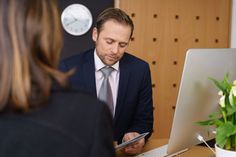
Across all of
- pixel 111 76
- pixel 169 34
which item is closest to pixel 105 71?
pixel 111 76

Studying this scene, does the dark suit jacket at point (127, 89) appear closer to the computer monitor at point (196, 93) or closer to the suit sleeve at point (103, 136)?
the computer monitor at point (196, 93)

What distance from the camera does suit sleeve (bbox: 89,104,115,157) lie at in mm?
825

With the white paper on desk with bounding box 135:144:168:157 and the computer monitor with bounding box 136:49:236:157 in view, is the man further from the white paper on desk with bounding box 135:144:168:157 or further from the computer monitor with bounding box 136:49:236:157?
the computer monitor with bounding box 136:49:236:157

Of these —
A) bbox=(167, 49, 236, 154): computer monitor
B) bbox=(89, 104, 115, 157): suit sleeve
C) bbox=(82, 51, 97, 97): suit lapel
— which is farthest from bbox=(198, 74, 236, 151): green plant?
bbox=(82, 51, 97, 97): suit lapel

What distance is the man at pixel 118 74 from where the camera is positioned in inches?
80.8

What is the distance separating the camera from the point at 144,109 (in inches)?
86.0

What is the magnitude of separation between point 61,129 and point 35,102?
8 cm

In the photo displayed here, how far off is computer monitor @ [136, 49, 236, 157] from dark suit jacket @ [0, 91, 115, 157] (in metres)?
0.64

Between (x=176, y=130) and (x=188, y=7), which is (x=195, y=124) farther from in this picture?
(x=188, y=7)

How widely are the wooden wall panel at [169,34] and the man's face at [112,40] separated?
131 centimetres

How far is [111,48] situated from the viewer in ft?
6.70

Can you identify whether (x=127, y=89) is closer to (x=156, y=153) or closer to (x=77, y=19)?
(x=156, y=153)

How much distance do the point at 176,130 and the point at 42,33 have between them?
0.87 metres

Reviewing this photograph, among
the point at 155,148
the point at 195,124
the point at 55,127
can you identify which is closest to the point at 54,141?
the point at 55,127
